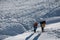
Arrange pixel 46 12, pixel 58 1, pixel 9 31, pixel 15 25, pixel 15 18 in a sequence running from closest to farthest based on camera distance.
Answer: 1. pixel 9 31
2. pixel 15 25
3. pixel 15 18
4. pixel 46 12
5. pixel 58 1

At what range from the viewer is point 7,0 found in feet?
170

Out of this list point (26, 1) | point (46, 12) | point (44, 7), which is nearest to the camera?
point (46, 12)

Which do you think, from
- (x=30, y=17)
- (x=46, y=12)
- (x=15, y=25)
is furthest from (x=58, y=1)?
(x=15, y=25)

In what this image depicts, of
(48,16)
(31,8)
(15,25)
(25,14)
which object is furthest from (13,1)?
(15,25)

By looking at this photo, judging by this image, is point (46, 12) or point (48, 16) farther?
point (46, 12)

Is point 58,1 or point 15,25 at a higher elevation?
point 58,1

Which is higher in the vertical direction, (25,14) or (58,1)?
(58,1)

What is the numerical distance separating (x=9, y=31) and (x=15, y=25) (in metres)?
2.42

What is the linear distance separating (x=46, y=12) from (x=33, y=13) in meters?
2.60

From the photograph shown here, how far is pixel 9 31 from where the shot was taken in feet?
87.3

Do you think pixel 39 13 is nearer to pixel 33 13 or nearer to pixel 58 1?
pixel 33 13

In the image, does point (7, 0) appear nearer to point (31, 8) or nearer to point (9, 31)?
point (31, 8)

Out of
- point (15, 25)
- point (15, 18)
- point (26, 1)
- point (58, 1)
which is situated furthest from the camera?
point (26, 1)

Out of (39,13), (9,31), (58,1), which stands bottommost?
(9,31)
